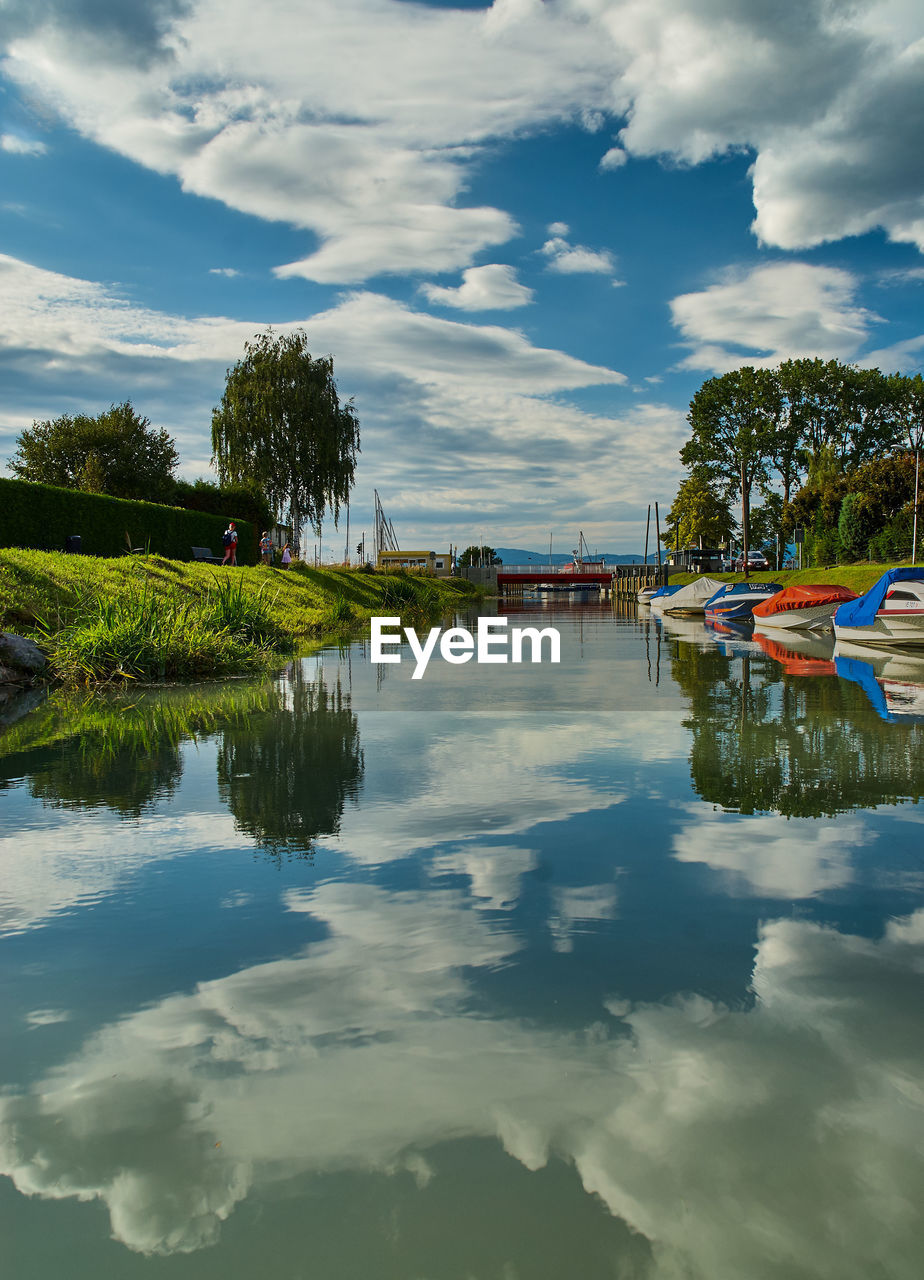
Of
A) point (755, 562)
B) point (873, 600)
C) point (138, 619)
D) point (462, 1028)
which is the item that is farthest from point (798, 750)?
point (755, 562)

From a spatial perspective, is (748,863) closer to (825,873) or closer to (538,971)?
(825,873)

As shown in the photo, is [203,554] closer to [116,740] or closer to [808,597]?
[808,597]

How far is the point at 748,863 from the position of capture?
4500 mm

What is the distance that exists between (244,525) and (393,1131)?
1498 inches

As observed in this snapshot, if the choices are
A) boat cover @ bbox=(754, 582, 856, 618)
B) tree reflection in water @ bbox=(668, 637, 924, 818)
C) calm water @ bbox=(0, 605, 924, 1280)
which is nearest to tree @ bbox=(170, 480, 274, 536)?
boat cover @ bbox=(754, 582, 856, 618)

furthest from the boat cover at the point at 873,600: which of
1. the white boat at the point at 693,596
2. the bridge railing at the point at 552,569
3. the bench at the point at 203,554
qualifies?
the bridge railing at the point at 552,569

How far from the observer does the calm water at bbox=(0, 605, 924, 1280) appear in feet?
6.79

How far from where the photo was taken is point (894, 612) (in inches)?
632

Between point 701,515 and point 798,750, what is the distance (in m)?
78.1

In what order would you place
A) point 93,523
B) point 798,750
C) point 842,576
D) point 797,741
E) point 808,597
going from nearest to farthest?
point 798,750, point 797,741, point 808,597, point 93,523, point 842,576

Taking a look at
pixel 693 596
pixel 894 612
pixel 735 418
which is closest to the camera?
pixel 894 612

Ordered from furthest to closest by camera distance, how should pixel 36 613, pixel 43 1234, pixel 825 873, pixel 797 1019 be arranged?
pixel 36 613 → pixel 825 873 → pixel 797 1019 → pixel 43 1234

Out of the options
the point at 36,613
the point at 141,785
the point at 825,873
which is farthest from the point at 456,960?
the point at 36,613

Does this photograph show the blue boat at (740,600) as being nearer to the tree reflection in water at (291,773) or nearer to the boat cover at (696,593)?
the boat cover at (696,593)
